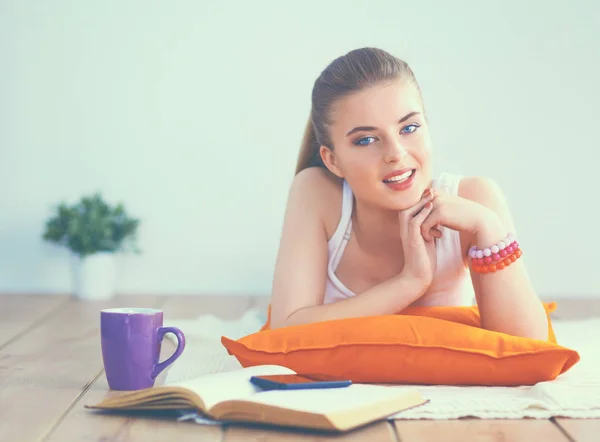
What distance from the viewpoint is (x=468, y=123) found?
13.8 feet

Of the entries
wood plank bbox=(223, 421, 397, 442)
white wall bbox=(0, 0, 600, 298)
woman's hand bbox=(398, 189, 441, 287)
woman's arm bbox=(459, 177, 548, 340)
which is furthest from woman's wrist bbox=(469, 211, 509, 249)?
white wall bbox=(0, 0, 600, 298)

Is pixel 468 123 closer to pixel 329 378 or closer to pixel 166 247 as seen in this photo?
pixel 166 247

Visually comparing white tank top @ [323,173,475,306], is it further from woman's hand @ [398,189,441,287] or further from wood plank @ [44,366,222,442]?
wood plank @ [44,366,222,442]

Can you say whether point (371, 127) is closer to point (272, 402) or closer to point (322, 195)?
point (322, 195)

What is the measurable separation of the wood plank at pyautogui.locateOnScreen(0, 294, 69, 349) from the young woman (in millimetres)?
930

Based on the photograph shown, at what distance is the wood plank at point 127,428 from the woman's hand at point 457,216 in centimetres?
78

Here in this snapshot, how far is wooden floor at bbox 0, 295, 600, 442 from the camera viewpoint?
4.54 ft

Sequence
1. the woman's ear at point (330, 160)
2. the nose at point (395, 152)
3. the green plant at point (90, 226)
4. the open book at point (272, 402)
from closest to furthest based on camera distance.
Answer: the open book at point (272, 402) < the nose at point (395, 152) < the woman's ear at point (330, 160) < the green plant at point (90, 226)

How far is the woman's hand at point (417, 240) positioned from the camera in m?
1.97

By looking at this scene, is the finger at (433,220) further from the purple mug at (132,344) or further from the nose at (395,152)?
the purple mug at (132,344)

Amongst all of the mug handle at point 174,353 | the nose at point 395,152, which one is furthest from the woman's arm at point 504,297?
the mug handle at point 174,353

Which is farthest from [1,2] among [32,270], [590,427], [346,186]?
[590,427]

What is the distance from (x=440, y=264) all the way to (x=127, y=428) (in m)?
0.99

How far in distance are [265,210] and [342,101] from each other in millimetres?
2209
